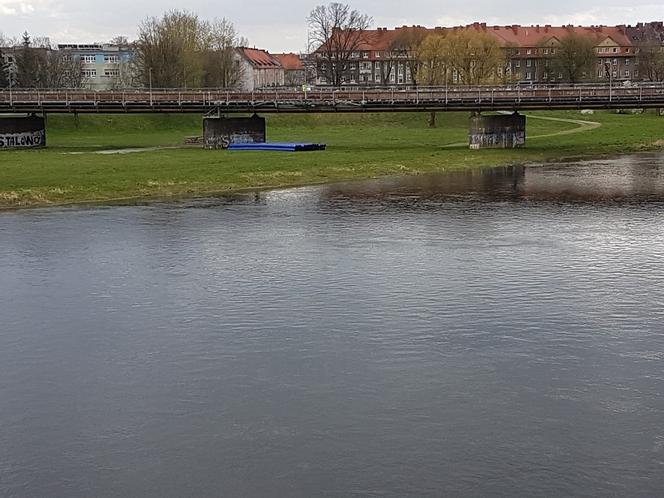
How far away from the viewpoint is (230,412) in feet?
51.3

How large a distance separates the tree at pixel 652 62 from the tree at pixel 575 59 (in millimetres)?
11777

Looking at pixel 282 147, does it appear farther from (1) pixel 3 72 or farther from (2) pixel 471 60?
(1) pixel 3 72

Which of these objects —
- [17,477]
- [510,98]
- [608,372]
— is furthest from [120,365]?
[510,98]

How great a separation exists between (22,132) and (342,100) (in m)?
28.5

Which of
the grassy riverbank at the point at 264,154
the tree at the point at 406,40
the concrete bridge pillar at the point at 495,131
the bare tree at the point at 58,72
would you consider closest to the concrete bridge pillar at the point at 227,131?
the grassy riverbank at the point at 264,154

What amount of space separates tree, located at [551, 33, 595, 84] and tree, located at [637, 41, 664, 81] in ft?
38.6

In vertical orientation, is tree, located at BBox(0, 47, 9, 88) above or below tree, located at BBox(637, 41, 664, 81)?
below

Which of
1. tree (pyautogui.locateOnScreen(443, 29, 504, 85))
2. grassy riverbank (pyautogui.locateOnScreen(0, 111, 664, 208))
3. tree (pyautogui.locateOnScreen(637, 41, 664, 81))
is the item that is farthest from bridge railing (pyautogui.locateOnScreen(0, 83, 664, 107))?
tree (pyautogui.locateOnScreen(637, 41, 664, 81))

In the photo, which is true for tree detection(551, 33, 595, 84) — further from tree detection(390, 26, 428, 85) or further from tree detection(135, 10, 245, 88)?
tree detection(135, 10, 245, 88)

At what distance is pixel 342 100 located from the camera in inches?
3095

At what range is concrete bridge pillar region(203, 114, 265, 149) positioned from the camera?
75688 mm

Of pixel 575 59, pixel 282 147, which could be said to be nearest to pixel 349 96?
pixel 282 147

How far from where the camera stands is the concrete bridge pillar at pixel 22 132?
79.2 m

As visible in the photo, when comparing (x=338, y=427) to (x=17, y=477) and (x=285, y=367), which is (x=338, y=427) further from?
(x=17, y=477)
